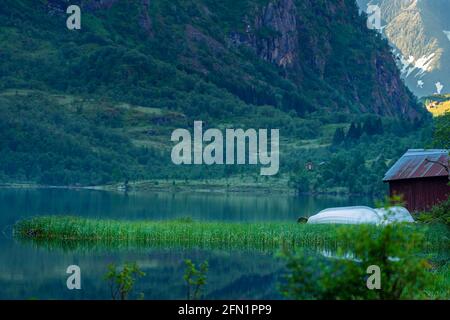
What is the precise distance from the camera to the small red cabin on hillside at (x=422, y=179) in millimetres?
59125

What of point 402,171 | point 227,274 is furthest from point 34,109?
point 227,274

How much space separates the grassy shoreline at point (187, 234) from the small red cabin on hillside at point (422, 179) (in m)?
13.0

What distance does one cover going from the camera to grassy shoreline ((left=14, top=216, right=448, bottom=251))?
1758 inches

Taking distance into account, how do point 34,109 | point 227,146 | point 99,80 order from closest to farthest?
point 227,146, point 34,109, point 99,80

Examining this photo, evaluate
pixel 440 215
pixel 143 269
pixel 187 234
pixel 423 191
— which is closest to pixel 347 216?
pixel 423 191

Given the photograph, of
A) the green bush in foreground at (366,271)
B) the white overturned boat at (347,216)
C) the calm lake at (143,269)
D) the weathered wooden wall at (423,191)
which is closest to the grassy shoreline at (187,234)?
the calm lake at (143,269)

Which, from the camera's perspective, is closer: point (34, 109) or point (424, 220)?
point (424, 220)

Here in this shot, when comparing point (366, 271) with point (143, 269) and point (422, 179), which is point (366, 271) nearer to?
point (143, 269)

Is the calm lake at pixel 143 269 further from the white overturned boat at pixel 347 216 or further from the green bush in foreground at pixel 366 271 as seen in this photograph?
the white overturned boat at pixel 347 216

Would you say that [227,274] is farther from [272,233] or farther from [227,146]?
[227,146]

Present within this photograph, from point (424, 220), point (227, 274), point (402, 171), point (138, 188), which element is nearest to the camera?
point (227, 274)

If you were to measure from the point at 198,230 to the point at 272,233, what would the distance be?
3471 millimetres

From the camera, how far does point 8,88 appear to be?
178 meters
